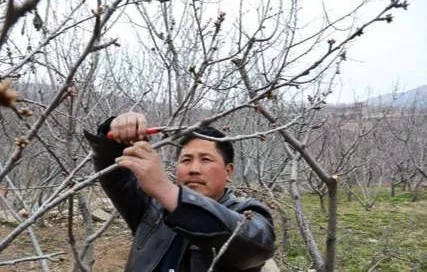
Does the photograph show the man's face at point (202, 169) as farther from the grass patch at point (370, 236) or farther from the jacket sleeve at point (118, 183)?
the grass patch at point (370, 236)

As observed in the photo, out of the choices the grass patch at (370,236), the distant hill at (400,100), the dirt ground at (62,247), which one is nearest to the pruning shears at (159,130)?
the grass patch at (370,236)

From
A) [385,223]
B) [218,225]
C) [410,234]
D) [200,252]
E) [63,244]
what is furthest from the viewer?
[385,223]

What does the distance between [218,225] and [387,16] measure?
639 millimetres

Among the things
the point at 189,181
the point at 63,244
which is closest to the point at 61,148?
the point at 189,181

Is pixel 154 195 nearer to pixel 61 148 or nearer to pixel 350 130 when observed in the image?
pixel 61 148

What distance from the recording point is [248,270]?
1.58 m

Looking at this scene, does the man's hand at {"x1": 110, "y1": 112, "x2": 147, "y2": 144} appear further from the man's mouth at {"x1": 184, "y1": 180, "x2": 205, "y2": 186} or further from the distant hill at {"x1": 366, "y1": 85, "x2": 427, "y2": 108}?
the distant hill at {"x1": 366, "y1": 85, "x2": 427, "y2": 108}

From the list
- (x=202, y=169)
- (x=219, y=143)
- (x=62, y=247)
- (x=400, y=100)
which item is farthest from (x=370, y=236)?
(x=400, y=100)

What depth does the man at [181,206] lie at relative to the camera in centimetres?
131

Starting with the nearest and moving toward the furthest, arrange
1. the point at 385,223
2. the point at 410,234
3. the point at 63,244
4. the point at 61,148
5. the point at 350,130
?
the point at 61,148, the point at 63,244, the point at 410,234, the point at 385,223, the point at 350,130

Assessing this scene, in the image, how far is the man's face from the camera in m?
1.71

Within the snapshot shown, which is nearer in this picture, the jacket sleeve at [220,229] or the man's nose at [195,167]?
Result: the jacket sleeve at [220,229]

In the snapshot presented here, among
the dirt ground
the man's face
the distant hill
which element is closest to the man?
the man's face

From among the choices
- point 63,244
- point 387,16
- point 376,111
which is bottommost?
point 63,244
